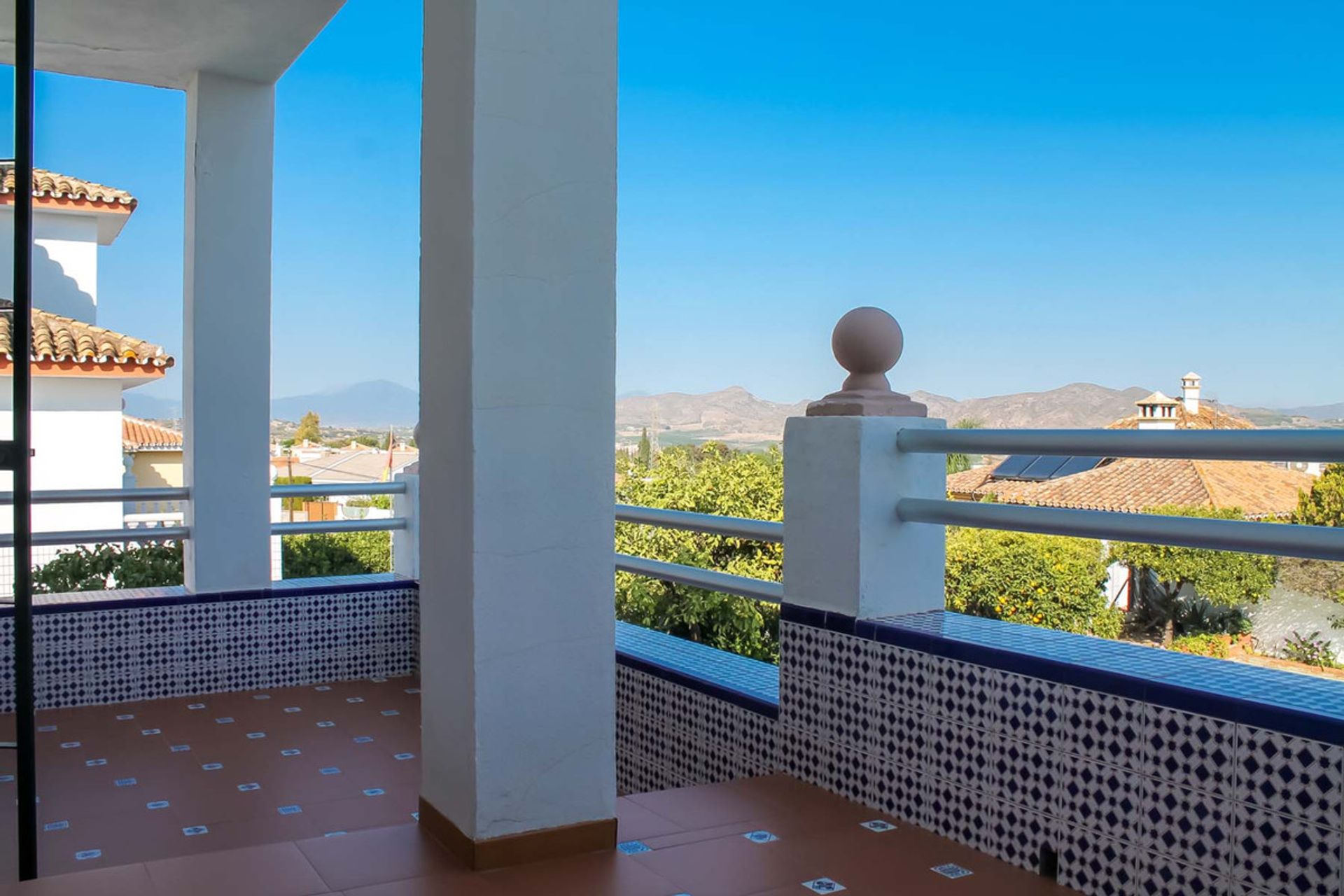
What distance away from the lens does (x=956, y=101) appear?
55.5 meters

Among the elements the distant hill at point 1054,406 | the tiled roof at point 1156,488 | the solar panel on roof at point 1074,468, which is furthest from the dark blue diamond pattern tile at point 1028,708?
the distant hill at point 1054,406

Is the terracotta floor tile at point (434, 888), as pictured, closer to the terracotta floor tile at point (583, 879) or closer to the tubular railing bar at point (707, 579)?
the terracotta floor tile at point (583, 879)

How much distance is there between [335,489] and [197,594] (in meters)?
0.73

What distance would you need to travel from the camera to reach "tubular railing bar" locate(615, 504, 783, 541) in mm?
3211

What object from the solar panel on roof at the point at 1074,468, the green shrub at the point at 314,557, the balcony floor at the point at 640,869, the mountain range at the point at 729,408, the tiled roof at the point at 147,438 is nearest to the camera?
the balcony floor at the point at 640,869

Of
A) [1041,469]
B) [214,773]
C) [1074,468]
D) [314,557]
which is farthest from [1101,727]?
[1074,468]

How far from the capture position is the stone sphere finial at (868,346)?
9.56 ft

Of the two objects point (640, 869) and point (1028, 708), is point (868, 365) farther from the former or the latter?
point (640, 869)

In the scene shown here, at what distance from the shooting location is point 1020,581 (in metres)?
26.3

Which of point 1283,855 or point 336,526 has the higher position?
point 336,526

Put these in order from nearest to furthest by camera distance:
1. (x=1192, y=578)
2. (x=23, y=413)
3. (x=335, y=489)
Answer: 1. (x=23, y=413)
2. (x=335, y=489)
3. (x=1192, y=578)

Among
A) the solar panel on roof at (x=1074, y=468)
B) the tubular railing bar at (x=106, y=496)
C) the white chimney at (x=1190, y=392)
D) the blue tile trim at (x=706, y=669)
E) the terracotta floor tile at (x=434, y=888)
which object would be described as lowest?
the solar panel on roof at (x=1074, y=468)

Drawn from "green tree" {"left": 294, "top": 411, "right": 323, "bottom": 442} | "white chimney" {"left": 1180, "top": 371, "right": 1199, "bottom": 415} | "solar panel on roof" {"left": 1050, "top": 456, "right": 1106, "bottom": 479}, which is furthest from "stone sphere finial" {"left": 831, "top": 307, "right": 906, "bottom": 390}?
"green tree" {"left": 294, "top": 411, "right": 323, "bottom": 442}

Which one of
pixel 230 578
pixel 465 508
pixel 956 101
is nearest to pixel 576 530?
pixel 465 508
